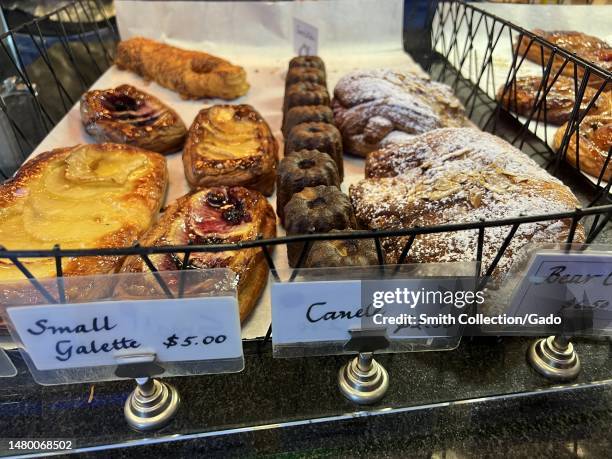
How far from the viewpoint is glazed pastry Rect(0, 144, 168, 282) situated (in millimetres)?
1197

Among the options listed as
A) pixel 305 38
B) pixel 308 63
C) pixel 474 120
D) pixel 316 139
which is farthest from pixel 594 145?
pixel 305 38

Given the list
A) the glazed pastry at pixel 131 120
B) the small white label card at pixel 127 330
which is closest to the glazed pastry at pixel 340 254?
the small white label card at pixel 127 330

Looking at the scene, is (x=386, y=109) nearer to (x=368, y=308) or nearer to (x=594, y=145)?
(x=594, y=145)

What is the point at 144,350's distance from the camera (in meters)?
0.76

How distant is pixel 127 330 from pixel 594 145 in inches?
61.3

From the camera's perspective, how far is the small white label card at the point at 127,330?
69cm

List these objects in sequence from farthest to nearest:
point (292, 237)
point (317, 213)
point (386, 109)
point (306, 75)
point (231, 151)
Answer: point (306, 75)
point (386, 109)
point (231, 151)
point (317, 213)
point (292, 237)

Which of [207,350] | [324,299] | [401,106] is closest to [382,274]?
[324,299]

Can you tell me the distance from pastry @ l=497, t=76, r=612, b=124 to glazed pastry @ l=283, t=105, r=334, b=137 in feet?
2.23

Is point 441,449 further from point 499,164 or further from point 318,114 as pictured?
point 318,114

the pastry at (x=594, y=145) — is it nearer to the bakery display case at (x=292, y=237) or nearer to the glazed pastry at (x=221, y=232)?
the bakery display case at (x=292, y=237)

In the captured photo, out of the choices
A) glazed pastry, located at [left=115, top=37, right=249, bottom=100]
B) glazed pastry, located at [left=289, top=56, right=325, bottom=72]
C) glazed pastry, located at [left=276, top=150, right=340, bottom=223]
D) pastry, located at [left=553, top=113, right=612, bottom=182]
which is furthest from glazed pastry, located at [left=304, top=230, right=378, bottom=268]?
glazed pastry, located at [left=115, top=37, right=249, bottom=100]

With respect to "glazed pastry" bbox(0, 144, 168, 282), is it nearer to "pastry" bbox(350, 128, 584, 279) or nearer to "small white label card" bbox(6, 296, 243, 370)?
"small white label card" bbox(6, 296, 243, 370)

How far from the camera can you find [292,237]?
69 centimetres
